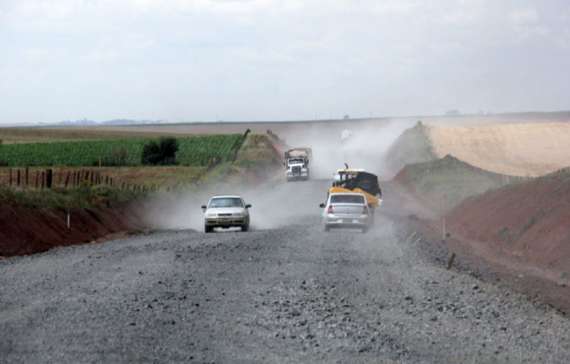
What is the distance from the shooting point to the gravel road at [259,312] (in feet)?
49.0

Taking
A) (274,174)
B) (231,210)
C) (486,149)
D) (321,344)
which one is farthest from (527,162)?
(321,344)

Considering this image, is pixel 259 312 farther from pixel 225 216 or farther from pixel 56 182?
pixel 56 182

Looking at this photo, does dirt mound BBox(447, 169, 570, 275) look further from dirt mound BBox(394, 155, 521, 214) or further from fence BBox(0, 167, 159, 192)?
fence BBox(0, 167, 159, 192)

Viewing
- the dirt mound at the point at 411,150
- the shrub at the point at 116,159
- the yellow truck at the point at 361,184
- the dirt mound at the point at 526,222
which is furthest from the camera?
the shrub at the point at 116,159

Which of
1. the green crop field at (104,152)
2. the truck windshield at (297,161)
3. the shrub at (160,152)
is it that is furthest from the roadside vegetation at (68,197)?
the shrub at (160,152)

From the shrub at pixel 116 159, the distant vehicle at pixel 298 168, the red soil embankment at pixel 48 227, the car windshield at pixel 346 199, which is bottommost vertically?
the shrub at pixel 116 159

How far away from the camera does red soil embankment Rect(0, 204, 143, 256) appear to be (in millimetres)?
35781

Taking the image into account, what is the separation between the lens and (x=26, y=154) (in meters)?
110

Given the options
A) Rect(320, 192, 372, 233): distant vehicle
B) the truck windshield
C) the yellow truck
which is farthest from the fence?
the truck windshield

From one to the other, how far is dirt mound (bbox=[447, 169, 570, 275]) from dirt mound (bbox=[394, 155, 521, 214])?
8.01 m

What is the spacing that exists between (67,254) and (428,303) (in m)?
14.4

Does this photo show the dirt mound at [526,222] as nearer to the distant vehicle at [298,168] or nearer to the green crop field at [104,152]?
the distant vehicle at [298,168]

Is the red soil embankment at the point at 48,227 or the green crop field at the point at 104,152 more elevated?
the red soil embankment at the point at 48,227

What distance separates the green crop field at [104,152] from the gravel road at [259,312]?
240 feet
